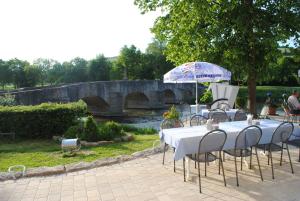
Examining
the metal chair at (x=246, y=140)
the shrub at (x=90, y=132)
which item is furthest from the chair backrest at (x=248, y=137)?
the shrub at (x=90, y=132)

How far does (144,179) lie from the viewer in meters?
5.78

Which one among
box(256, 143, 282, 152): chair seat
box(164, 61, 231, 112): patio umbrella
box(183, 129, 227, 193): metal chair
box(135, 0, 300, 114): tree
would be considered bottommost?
box(256, 143, 282, 152): chair seat

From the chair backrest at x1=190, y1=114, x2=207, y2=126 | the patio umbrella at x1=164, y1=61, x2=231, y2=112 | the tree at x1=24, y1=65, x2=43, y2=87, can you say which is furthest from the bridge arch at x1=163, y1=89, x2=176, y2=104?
the chair backrest at x1=190, y1=114, x2=207, y2=126

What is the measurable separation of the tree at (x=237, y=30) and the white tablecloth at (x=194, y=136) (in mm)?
4355

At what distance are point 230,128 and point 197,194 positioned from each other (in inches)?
69.2

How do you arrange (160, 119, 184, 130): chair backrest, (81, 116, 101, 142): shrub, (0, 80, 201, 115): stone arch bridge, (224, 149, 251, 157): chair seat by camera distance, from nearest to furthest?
(224, 149, 251, 157): chair seat
(160, 119, 184, 130): chair backrest
(81, 116, 101, 142): shrub
(0, 80, 201, 115): stone arch bridge

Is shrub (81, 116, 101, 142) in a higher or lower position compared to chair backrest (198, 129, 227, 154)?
lower

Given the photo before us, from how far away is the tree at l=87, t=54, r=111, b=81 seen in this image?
189 ft

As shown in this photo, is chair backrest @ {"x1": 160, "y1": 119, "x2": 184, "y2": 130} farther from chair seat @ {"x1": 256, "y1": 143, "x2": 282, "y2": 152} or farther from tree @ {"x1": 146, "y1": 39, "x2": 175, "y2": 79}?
tree @ {"x1": 146, "y1": 39, "x2": 175, "y2": 79}

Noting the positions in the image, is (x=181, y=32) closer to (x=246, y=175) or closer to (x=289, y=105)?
(x=289, y=105)

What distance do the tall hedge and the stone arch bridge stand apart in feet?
21.1

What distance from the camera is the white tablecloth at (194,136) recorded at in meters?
5.36

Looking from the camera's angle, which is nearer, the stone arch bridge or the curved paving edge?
the curved paving edge

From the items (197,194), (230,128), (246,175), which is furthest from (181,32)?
(197,194)
